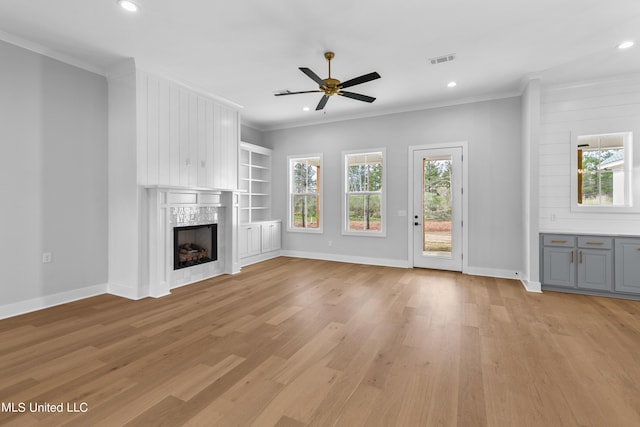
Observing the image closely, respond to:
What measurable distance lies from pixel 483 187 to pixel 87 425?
18.8 ft

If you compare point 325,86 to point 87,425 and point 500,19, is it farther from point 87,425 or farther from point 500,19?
point 87,425

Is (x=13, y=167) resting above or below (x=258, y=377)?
above

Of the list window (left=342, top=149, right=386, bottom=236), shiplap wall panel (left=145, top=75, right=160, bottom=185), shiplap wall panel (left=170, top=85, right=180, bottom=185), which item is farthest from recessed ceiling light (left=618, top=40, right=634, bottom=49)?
shiplap wall panel (left=145, top=75, right=160, bottom=185)

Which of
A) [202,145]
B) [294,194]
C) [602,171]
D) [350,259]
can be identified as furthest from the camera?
[294,194]

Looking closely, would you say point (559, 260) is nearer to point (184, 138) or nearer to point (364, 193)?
point (364, 193)

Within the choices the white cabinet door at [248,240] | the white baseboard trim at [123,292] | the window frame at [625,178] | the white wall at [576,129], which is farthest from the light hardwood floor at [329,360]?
the white cabinet door at [248,240]

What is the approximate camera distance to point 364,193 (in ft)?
20.5

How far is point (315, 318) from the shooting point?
10.7ft

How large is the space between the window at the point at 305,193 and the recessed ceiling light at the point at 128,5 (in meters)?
4.25

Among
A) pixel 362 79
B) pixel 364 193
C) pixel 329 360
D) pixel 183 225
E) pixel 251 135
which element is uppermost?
pixel 251 135

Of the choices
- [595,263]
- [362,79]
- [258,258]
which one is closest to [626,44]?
[595,263]

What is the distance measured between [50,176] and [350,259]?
16.4ft

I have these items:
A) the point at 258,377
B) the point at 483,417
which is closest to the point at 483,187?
the point at 483,417

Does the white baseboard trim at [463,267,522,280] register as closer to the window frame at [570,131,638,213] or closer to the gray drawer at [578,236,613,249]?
the gray drawer at [578,236,613,249]
